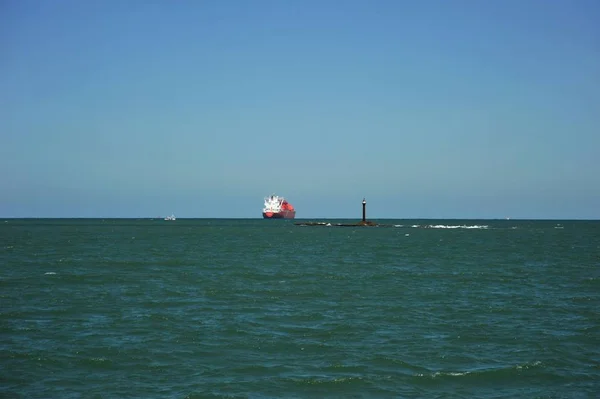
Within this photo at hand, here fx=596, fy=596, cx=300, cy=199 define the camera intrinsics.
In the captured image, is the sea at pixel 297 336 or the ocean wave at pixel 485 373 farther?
the ocean wave at pixel 485 373

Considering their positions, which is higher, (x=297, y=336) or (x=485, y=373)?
(x=297, y=336)

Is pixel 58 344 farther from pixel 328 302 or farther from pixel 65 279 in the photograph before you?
pixel 65 279

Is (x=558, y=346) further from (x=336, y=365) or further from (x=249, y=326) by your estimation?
(x=249, y=326)

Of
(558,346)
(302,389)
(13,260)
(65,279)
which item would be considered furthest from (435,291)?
(13,260)

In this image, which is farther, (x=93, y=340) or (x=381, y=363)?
(x=93, y=340)

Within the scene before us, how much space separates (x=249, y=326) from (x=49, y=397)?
9.49 metres

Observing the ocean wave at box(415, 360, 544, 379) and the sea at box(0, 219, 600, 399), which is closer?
the sea at box(0, 219, 600, 399)

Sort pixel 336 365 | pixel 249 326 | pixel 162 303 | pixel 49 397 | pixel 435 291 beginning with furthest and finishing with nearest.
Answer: pixel 435 291
pixel 162 303
pixel 249 326
pixel 336 365
pixel 49 397

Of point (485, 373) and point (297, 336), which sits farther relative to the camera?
point (297, 336)

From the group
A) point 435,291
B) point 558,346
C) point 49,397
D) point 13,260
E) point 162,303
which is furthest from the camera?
point 13,260

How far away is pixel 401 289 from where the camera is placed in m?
34.3

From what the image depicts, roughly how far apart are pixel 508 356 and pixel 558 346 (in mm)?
2568

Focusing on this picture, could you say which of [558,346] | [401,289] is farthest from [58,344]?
[401,289]

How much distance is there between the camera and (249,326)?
23391mm
